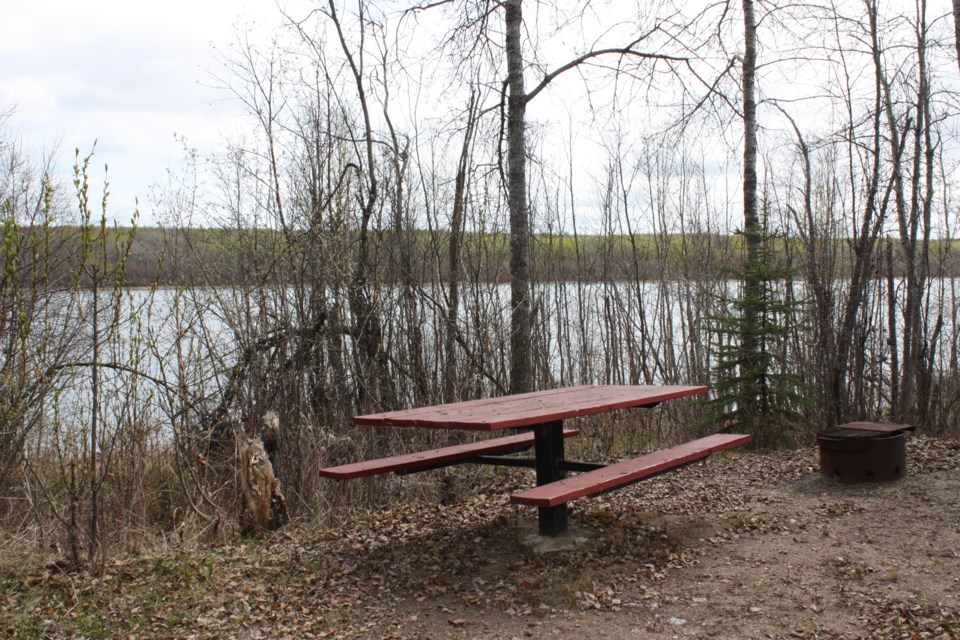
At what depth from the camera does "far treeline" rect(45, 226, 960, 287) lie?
611 centimetres

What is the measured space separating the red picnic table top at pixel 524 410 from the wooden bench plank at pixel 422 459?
0.26 meters

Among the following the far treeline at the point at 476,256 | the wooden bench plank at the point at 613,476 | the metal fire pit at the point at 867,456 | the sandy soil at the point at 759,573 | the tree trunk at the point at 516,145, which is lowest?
the sandy soil at the point at 759,573

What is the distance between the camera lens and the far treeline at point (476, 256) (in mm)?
6109

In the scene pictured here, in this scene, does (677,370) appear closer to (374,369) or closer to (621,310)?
(621,310)

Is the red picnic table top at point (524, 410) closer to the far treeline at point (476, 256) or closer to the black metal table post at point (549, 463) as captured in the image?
the black metal table post at point (549, 463)

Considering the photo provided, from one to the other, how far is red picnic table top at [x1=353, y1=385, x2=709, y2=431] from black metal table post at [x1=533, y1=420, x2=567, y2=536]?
15cm

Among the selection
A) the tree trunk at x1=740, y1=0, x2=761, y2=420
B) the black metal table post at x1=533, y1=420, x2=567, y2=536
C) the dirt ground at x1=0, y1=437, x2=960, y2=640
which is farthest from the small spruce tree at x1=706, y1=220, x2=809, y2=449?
the black metal table post at x1=533, y1=420, x2=567, y2=536

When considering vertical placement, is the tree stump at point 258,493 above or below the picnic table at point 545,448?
below

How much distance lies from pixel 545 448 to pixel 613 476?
50 centimetres

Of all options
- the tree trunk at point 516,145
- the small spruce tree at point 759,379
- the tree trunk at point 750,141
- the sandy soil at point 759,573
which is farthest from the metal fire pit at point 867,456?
the tree trunk at point 516,145

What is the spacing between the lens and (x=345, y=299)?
20.5 feet

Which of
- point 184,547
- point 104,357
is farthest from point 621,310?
point 184,547

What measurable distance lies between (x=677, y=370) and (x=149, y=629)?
7.20 m

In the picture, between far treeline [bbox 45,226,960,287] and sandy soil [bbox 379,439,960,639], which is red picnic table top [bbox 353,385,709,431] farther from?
far treeline [bbox 45,226,960,287]
